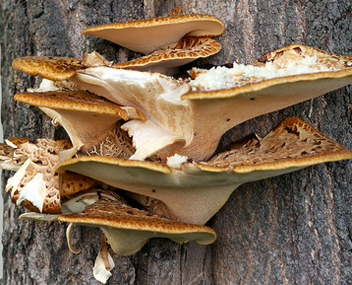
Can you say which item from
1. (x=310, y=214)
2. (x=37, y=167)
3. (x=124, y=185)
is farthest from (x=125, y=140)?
(x=310, y=214)

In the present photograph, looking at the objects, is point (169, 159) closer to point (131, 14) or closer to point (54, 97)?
point (54, 97)

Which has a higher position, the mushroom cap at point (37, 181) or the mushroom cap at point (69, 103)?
the mushroom cap at point (69, 103)

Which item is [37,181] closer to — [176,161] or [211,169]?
[176,161]

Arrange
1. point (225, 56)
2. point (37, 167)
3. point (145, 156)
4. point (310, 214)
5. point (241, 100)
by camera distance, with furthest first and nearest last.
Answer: point (225, 56) < point (310, 214) < point (37, 167) < point (145, 156) < point (241, 100)

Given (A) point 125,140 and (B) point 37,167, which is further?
(A) point 125,140

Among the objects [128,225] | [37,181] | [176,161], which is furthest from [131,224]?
[37,181]

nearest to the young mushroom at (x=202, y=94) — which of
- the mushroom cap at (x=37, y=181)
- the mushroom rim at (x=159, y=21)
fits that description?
the mushroom rim at (x=159, y=21)

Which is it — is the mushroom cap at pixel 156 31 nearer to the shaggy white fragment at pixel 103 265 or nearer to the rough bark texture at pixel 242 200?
the rough bark texture at pixel 242 200
